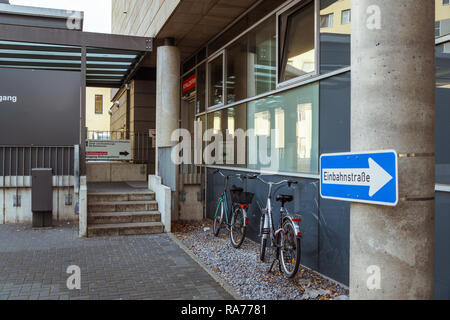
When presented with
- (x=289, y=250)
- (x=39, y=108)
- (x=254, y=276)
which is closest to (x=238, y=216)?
(x=254, y=276)

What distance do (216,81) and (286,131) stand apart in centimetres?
430

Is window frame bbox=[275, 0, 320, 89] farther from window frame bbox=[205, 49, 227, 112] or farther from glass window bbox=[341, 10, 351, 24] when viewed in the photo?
window frame bbox=[205, 49, 227, 112]

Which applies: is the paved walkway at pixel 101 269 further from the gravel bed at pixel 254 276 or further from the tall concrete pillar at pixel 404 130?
the tall concrete pillar at pixel 404 130

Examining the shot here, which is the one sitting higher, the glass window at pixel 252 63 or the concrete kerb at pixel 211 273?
the glass window at pixel 252 63

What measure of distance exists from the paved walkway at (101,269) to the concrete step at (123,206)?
3.00ft

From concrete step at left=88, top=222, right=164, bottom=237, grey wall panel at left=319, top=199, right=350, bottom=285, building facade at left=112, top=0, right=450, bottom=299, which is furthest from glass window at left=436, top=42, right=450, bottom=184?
concrete step at left=88, top=222, right=164, bottom=237

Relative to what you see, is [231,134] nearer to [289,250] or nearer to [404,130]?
[289,250]

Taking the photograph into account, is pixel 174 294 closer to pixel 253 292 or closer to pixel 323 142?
pixel 253 292

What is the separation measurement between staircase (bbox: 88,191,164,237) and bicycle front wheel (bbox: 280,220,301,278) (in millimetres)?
3715

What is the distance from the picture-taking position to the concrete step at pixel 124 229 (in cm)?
A: 830

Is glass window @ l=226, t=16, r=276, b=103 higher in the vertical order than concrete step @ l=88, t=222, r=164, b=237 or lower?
higher

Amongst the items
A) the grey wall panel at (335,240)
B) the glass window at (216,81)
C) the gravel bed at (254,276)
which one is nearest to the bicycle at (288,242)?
the gravel bed at (254,276)

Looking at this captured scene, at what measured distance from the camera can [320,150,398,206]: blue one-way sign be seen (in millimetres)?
2258
